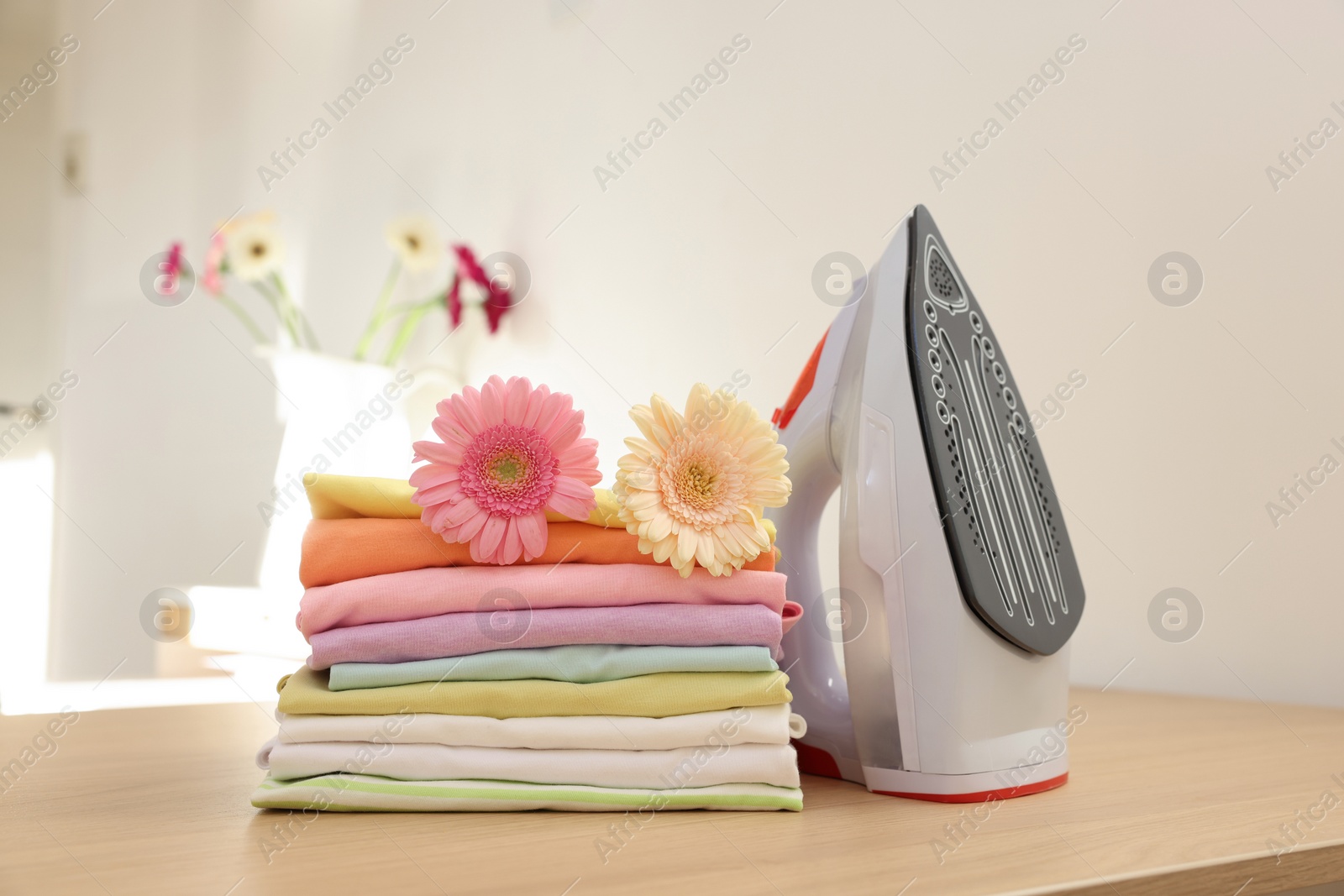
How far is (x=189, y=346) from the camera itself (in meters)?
1.91

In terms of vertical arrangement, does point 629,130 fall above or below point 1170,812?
above

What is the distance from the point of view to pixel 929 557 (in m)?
0.51

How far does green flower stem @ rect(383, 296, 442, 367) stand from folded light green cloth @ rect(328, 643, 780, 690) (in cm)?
141

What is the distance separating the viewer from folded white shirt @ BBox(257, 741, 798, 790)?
459 mm

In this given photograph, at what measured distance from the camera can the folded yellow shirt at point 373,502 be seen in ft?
1.64

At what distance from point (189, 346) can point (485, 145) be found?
788mm

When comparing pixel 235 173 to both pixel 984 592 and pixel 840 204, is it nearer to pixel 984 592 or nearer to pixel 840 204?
pixel 840 204

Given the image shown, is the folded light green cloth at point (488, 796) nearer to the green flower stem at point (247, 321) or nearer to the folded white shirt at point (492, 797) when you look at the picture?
the folded white shirt at point (492, 797)

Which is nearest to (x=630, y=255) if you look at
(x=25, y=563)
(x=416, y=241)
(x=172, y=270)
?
(x=416, y=241)

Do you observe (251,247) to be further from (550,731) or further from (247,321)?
(550,731)

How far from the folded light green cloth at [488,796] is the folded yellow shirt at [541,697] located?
34 mm

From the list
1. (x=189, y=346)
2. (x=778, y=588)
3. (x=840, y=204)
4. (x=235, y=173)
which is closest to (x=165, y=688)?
(x=778, y=588)

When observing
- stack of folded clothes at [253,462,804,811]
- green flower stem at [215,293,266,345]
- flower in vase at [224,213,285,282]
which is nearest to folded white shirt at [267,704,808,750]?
stack of folded clothes at [253,462,804,811]

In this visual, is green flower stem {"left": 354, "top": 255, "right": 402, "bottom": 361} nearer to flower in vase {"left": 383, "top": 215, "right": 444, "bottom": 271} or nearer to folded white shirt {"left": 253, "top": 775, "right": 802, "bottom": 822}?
flower in vase {"left": 383, "top": 215, "right": 444, "bottom": 271}
